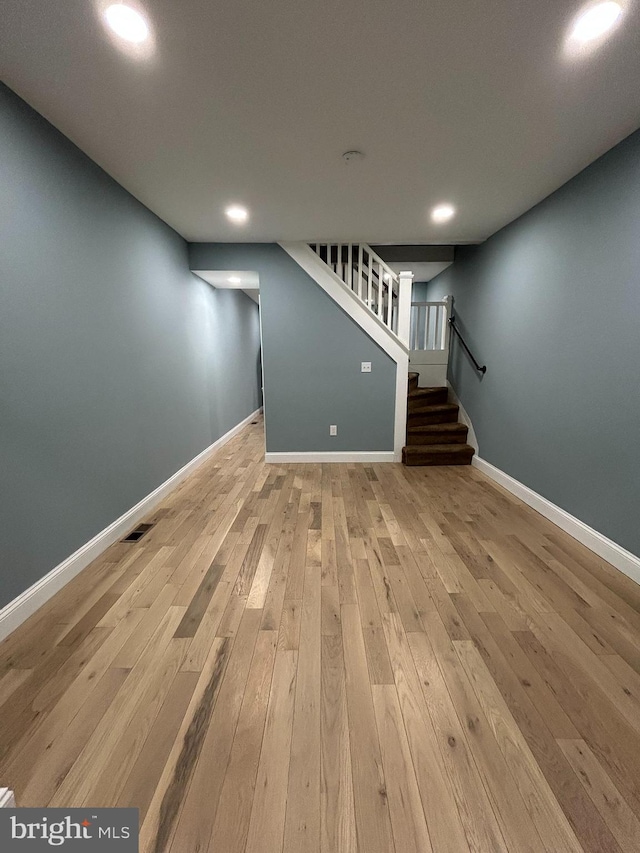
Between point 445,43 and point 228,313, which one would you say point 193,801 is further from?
point 228,313

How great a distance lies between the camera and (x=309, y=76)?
1.44 metres

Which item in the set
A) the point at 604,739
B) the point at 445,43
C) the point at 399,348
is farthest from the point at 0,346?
the point at 399,348

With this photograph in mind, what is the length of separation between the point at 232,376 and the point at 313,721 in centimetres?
478

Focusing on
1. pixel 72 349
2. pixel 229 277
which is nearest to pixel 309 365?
pixel 229 277

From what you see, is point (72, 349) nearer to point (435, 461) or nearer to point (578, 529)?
point (578, 529)

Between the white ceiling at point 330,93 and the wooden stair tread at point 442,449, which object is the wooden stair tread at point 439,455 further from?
the white ceiling at point 330,93

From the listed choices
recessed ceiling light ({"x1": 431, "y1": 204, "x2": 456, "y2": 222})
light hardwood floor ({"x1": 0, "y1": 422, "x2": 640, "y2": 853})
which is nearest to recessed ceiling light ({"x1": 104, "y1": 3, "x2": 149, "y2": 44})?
recessed ceiling light ({"x1": 431, "y1": 204, "x2": 456, "y2": 222})

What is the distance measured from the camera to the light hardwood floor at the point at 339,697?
88 centimetres

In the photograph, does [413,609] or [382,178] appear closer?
[413,609]

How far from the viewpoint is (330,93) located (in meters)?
1.52

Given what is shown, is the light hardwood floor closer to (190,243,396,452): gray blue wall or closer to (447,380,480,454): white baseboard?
(447,380,480,454): white baseboard

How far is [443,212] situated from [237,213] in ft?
5.89

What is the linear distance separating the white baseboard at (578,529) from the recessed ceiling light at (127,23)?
11.3 ft

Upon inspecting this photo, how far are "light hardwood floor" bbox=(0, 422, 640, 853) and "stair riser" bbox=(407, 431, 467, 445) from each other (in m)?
1.87
